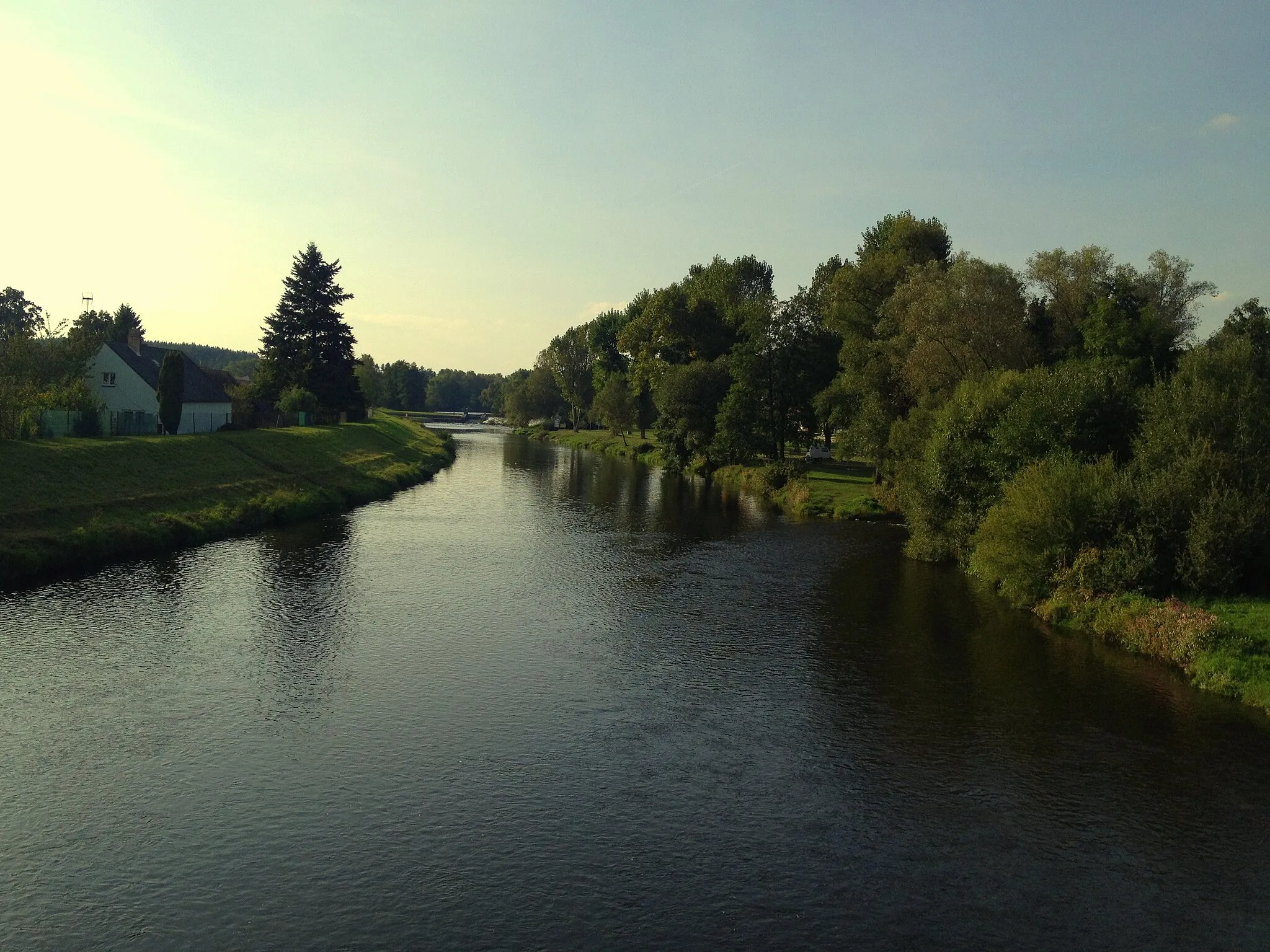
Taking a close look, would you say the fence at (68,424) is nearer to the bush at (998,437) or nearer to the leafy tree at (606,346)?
the bush at (998,437)

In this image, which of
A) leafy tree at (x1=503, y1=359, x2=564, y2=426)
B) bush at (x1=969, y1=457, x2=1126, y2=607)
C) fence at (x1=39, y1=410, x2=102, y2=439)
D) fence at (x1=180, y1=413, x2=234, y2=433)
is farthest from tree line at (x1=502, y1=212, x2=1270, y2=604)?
leafy tree at (x1=503, y1=359, x2=564, y2=426)

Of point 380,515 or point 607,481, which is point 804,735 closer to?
point 380,515

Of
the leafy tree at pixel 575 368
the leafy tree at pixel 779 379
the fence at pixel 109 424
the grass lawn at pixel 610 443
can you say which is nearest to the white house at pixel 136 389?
the fence at pixel 109 424

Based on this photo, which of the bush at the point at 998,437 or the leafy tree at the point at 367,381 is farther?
the leafy tree at the point at 367,381

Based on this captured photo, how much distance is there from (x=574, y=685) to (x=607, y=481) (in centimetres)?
6424

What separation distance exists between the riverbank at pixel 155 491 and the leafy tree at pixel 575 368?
84.7 metres

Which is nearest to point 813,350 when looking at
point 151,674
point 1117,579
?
point 1117,579

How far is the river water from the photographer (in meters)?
17.2

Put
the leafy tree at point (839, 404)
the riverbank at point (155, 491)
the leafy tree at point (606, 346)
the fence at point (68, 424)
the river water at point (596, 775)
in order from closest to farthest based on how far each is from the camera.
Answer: the river water at point (596, 775) < the riverbank at point (155, 491) < the fence at point (68, 424) < the leafy tree at point (839, 404) < the leafy tree at point (606, 346)

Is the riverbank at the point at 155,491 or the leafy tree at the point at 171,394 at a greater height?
the leafy tree at the point at 171,394

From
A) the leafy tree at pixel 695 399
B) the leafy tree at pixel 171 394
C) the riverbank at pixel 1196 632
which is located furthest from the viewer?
the leafy tree at pixel 695 399

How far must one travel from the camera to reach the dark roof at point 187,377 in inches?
3123

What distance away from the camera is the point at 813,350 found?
9088 cm

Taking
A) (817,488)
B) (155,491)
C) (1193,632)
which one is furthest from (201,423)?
(1193,632)
